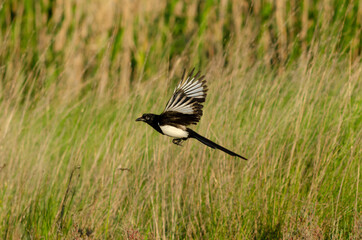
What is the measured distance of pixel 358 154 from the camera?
118 inches

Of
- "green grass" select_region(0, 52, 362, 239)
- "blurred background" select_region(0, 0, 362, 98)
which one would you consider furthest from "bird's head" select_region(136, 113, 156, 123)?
"blurred background" select_region(0, 0, 362, 98)

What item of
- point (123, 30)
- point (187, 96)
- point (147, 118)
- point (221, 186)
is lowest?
point (221, 186)

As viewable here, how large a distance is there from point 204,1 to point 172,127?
4.27 m

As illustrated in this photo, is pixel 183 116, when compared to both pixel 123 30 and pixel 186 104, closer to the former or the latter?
pixel 186 104

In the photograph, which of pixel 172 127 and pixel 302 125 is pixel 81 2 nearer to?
pixel 302 125

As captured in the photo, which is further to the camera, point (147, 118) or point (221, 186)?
point (221, 186)

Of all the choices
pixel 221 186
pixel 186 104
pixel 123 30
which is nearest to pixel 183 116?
pixel 186 104

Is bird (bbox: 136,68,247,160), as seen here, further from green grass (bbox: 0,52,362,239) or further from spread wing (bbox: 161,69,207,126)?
green grass (bbox: 0,52,362,239)

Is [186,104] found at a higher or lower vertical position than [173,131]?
higher

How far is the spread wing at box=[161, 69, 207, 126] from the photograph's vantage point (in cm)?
210

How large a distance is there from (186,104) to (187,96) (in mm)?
58

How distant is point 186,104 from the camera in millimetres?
2145

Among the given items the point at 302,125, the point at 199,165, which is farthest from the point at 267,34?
the point at 199,165

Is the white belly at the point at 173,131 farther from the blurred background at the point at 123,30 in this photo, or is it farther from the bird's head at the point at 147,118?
the blurred background at the point at 123,30
